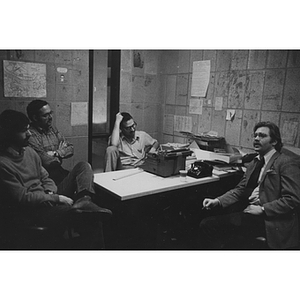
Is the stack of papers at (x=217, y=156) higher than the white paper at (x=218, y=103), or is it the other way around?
the white paper at (x=218, y=103)

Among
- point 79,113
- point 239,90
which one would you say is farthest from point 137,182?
point 239,90

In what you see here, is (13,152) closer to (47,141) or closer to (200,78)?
(47,141)

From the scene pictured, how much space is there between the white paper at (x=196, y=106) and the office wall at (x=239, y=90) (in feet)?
0.09

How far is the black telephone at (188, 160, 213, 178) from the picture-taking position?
8.52 ft

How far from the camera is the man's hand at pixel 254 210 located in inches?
93.0

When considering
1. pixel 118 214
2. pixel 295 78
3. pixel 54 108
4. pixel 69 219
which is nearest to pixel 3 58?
pixel 54 108

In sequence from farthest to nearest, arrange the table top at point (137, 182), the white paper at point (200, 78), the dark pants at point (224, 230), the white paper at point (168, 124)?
the white paper at point (168, 124) < the white paper at point (200, 78) < the dark pants at point (224, 230) < the table top at point (137, 182)

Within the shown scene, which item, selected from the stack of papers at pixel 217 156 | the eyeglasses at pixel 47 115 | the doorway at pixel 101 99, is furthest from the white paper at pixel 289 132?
the eyeglasses at pixel 47 115

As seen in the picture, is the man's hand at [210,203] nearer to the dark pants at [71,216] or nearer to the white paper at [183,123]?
the white paper at [183,123]

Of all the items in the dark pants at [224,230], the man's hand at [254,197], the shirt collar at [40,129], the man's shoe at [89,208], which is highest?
the shirt collar at [40,129]

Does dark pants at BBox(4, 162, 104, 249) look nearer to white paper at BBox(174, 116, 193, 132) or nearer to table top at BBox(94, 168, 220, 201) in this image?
table top at BBox(94, 168, 220, 201)

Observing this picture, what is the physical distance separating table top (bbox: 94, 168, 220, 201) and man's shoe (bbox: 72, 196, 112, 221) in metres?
0.14

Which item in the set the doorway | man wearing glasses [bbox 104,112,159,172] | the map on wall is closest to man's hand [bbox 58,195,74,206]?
the doorway

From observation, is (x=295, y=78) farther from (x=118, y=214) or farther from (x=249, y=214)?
(x=118, y=214)
